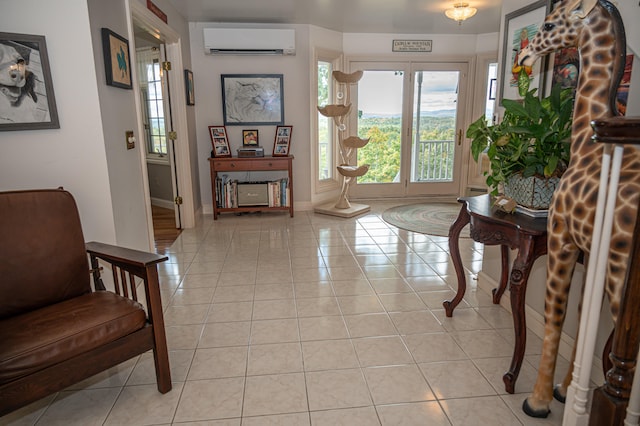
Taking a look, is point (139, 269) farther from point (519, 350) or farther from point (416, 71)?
point (416, 71)

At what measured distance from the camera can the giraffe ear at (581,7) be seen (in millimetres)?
1446

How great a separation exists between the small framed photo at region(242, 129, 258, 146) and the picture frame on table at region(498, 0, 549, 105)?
3152 mm

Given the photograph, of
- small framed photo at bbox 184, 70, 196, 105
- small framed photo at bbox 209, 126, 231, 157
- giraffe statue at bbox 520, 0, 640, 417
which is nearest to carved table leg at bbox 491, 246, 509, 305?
giraffe statue at bbox 520, 0, 640, 417

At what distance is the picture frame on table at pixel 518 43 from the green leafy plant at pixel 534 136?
38cm

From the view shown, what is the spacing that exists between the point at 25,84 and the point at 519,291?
256cm

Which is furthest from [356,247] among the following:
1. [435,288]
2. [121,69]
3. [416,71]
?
[416,71]

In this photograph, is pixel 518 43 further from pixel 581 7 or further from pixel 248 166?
pixel 248 166

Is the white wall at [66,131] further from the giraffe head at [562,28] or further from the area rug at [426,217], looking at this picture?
the area rug at [426,217]

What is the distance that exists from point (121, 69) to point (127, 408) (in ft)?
6.45

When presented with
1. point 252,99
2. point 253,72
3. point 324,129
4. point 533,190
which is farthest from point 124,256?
point 324,129

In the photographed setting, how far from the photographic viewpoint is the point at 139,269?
1.83m

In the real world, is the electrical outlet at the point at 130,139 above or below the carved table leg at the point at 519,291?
above

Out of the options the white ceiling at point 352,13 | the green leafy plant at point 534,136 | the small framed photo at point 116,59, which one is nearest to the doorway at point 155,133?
the white ceiling at point 352,13

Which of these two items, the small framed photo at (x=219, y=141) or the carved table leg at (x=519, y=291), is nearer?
the carved table leg at (x=519, y=291)
